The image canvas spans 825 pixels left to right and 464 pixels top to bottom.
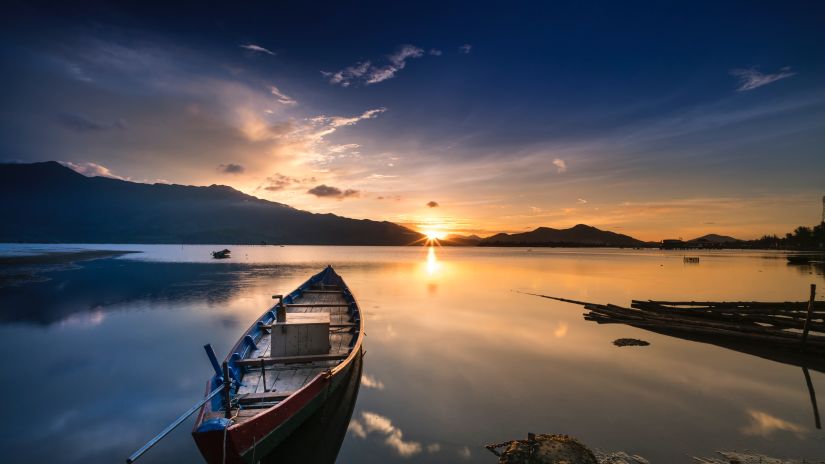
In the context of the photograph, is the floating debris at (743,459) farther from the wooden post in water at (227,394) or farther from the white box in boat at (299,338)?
the wooden post in water at (227,394)

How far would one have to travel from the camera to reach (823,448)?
1019 cm

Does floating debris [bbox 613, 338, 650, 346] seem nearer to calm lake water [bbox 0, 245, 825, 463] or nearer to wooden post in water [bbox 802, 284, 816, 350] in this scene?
calm lake water [bbox 0, 245, 825, 463]

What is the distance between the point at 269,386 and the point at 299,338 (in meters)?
2.02

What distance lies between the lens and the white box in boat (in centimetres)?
1249

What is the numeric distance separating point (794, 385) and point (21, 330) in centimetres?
4164

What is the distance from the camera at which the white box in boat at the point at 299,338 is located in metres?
12.5

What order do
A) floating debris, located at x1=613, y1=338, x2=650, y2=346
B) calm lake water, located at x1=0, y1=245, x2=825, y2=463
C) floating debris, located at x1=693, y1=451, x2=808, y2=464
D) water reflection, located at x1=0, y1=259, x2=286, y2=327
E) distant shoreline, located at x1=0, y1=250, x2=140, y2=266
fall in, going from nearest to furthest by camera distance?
floating debris, located at x1=693, y1=451, x2=808, y2=464 < calm lake water, located at x1=0, y1=245, x2=825, y2=463 < floating debris, located at x1=613, y1=338, x2=650, y2=346 < water reflection, located at x1=0, y1=259, x2=286, y2=327 < distant shoreline, located at x1=0, y1=250, x2=140, y2=266

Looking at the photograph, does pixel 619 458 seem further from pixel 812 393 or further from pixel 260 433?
pixel 812 393

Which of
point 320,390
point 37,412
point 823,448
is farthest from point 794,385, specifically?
point 37,412

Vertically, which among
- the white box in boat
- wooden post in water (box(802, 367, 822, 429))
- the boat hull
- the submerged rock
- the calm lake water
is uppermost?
the white box in boat

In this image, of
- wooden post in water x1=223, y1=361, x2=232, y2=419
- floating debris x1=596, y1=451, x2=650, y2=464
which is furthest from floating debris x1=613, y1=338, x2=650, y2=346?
wooden post in water x1=223, y1=361, x2=232, y2=419

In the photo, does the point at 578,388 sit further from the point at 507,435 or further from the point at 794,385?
the point at 794,385

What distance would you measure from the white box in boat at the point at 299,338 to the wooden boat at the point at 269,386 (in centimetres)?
3

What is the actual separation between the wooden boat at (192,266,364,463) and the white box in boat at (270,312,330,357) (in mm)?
33
